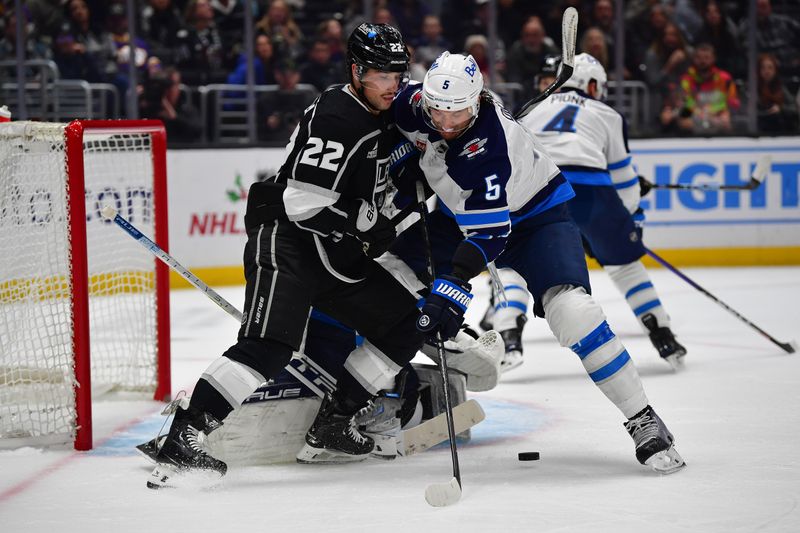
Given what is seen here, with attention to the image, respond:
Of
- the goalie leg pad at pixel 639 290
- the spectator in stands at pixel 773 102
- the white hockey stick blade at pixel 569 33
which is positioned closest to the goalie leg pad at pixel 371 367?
the white hockey stick blade at pixel 569 33

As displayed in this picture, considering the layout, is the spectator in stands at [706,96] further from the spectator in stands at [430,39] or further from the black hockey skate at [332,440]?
the black hockey skate at [332,440]

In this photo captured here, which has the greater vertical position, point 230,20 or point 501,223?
point 230,20

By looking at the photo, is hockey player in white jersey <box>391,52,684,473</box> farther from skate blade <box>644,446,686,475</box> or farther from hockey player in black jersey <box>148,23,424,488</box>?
hockey player in black jersey <box>148,23,424,488</box>

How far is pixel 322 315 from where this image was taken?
10.5 ft

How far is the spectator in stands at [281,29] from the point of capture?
718 cm

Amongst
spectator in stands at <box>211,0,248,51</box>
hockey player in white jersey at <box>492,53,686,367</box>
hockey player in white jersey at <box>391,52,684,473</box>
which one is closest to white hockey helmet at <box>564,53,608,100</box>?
hockey player in white jersey at <box>492,53,686,367</box>

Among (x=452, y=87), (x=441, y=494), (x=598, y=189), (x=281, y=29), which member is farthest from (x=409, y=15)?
(x=441, y=494)

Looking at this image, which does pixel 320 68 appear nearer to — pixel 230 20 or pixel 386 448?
pixel 230 20

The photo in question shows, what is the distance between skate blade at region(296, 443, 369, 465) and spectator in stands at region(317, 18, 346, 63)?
461 centimetres

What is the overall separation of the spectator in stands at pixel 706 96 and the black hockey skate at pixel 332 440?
15.9ft

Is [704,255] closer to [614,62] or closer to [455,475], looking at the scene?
[614,62]

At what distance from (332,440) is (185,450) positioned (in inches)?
16.9

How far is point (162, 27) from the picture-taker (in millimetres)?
7105

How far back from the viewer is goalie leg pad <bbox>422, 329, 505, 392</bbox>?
3.29 metres
